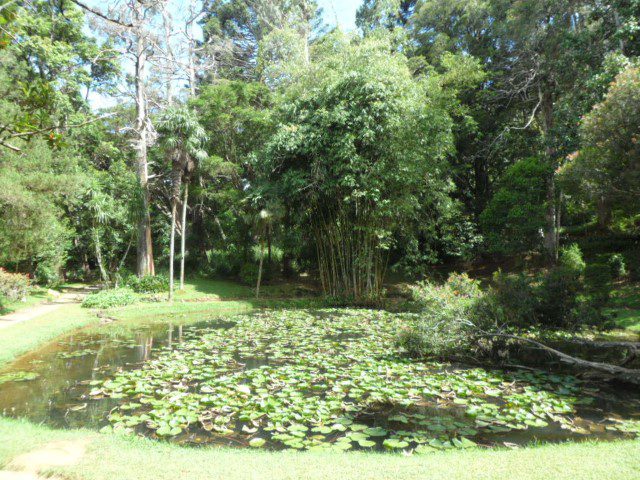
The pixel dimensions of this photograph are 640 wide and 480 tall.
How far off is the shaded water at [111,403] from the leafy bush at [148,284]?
8410 mm

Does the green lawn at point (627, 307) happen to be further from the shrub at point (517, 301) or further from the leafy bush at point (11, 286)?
the leafy bush at point (11, 286)

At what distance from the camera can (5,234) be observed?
11.4 metres

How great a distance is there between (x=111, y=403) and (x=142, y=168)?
1659cm

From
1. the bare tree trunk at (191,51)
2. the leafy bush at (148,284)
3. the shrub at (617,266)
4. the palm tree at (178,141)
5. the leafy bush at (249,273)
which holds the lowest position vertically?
the leafy bush at (148,284)

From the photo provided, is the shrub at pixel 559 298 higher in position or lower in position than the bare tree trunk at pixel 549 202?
lower

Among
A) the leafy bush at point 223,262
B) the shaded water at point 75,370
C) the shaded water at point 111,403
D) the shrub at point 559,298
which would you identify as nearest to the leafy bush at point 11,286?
the shaded water at point 75,370

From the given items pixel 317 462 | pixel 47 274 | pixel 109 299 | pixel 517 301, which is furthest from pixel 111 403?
pixel 47 274

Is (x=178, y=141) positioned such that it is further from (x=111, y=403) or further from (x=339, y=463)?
(x=339, y=463)

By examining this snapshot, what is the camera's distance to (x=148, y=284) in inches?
683

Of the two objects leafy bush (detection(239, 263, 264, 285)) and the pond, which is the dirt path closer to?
the pond

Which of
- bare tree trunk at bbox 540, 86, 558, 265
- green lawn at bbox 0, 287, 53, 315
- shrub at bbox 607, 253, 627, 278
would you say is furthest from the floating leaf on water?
bare tree trunk at bbox 540, 86, 558, 265

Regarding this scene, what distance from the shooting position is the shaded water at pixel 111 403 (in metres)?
4.35

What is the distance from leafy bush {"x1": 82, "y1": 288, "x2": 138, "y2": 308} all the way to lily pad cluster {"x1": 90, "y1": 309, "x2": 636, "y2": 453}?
23.8 feet

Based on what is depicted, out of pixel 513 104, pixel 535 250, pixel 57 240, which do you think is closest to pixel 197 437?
pixel 57 240
